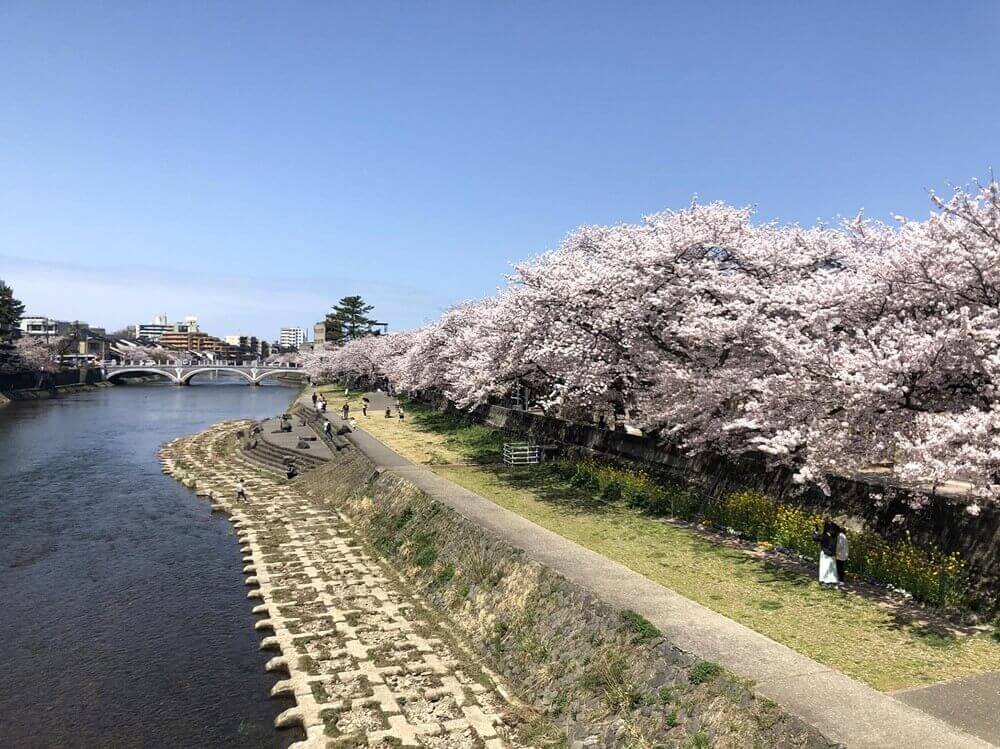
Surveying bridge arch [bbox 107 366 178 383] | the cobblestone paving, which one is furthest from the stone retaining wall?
bridge arch [bbox 107 366 178 383]

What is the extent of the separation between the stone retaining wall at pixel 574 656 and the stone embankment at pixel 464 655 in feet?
0.09

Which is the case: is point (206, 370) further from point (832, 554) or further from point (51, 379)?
point (832, 554)

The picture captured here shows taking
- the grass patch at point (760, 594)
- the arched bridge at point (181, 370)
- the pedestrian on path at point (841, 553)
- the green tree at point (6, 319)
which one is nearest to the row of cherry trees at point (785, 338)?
the pedestrian on path at point (841, 553)

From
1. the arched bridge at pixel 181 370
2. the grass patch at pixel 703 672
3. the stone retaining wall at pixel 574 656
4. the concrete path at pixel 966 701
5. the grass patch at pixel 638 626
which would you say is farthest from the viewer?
the arched bridge at pixel 181 370

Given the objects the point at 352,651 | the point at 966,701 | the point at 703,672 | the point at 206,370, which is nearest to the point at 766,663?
the point at 703,672

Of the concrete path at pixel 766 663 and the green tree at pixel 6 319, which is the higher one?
the green tree at pixel 6 319

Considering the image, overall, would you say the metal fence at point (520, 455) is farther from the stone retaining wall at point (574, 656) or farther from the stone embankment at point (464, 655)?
the stone retaining wall at point (574, 656)

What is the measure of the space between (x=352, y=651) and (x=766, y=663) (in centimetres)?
964

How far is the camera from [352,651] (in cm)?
1617

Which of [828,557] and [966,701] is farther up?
[828,557]

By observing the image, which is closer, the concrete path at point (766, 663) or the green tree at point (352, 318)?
the concrete path at point (766, 663)

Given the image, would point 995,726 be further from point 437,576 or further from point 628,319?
point 628,319

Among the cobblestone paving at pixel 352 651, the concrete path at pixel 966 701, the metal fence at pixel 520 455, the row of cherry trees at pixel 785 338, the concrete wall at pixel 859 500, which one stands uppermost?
the row of cherry trees at pixel 785 338

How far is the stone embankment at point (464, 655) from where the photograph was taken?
10.9 metres
